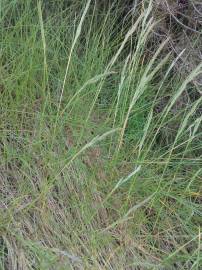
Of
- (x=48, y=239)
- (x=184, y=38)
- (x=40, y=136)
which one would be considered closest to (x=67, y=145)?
(x=40, y=136)

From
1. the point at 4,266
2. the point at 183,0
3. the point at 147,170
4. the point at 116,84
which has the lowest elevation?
the point at 4,266

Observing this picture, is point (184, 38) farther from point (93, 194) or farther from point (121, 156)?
point (93, 194)

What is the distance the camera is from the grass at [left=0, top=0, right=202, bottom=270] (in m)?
1.26

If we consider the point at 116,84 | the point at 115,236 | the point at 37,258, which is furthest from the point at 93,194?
the point at 116,84

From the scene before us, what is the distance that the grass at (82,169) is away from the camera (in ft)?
4.12

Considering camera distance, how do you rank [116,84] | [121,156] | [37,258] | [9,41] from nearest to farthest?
[37,258] → [121,156] → [9,41] → [116,84]

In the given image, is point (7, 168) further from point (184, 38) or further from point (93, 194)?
point (184, 38)

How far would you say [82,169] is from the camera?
1438 mm

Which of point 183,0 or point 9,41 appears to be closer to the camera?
point 9,41

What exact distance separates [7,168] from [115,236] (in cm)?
36

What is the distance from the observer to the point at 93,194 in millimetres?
1402

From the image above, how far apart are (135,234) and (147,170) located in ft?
0.66

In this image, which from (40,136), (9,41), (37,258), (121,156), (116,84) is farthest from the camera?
(116,84)

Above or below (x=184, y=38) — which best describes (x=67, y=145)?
below
